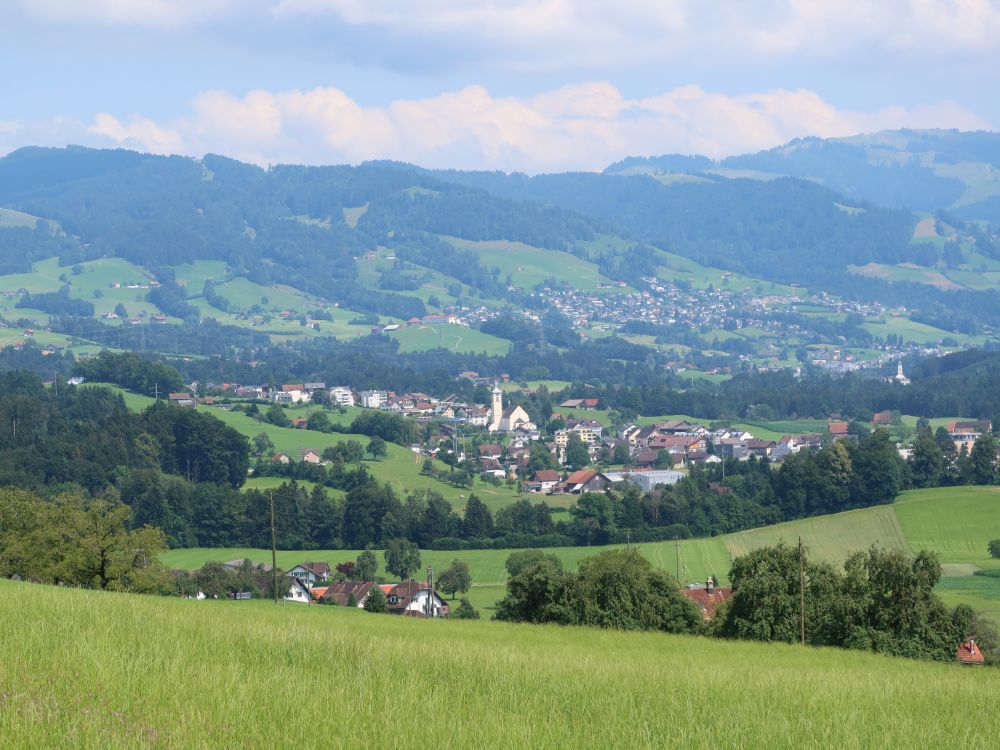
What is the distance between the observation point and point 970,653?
35.1 m

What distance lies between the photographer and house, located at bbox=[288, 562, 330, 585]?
6581cm

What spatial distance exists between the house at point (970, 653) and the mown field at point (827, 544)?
82.5 feet

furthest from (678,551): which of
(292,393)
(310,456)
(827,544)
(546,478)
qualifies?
(292,393)

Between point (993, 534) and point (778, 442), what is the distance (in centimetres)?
6229

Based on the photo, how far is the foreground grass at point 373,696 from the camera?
10.2 meters

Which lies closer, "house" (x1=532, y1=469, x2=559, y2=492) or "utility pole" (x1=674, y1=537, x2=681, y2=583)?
"utility pole" (x1=674, y1=537, x2=681, y2=583)

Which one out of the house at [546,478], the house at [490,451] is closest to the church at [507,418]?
the house at [490,451]

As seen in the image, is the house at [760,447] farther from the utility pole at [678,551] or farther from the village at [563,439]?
the utility pole at [678,551]

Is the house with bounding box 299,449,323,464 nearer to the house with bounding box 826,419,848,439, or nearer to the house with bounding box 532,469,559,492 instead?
the house with bounding box 532,469,559,492

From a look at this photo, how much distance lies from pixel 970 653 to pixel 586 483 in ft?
224

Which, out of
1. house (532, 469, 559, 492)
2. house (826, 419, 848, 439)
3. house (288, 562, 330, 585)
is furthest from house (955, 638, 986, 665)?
house (826, 419, 848, 439)

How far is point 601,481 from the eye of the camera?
104 metres

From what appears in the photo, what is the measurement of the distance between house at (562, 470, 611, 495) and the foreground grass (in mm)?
83695

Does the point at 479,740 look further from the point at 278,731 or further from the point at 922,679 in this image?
the point at 922,679
